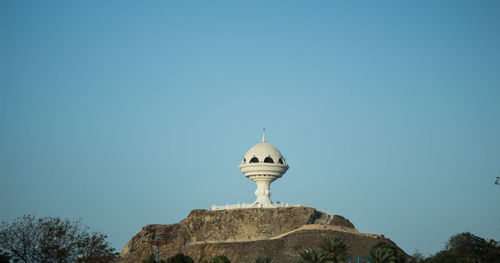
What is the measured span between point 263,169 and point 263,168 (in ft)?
0.50

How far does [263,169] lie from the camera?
10469cm

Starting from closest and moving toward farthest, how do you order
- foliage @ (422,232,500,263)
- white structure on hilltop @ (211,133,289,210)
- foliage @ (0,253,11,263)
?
foliage @ (0,253,11,263), foliage @ (422,232,500,263), white structure on hilltop @ (211,133,289,210)

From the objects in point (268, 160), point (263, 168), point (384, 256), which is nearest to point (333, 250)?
point (384, 256)

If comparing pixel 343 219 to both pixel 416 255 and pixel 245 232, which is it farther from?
pixel 416 255

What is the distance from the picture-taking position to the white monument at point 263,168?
105 meters

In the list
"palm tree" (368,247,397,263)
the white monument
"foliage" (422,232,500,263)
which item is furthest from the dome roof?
"palm tree" (368,247,397,263)

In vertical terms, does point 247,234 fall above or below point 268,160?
below

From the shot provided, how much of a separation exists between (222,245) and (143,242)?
1554 cm

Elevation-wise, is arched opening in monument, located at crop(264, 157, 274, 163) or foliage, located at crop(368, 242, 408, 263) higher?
arched opening in monument, located at crop(264, 157, 274, 163)

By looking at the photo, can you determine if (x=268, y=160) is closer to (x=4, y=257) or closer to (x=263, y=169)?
(x=263, y=169)

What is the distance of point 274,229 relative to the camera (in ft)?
327

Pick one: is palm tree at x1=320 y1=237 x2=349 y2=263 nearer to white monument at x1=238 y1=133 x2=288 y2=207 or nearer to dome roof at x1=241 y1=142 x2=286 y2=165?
white monument at x1=238 y1=133 x2=288 y2=207

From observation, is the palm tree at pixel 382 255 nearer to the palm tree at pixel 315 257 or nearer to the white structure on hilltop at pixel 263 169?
the palm tree at pixel 315 257

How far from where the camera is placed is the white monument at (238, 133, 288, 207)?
104688 millimetres
